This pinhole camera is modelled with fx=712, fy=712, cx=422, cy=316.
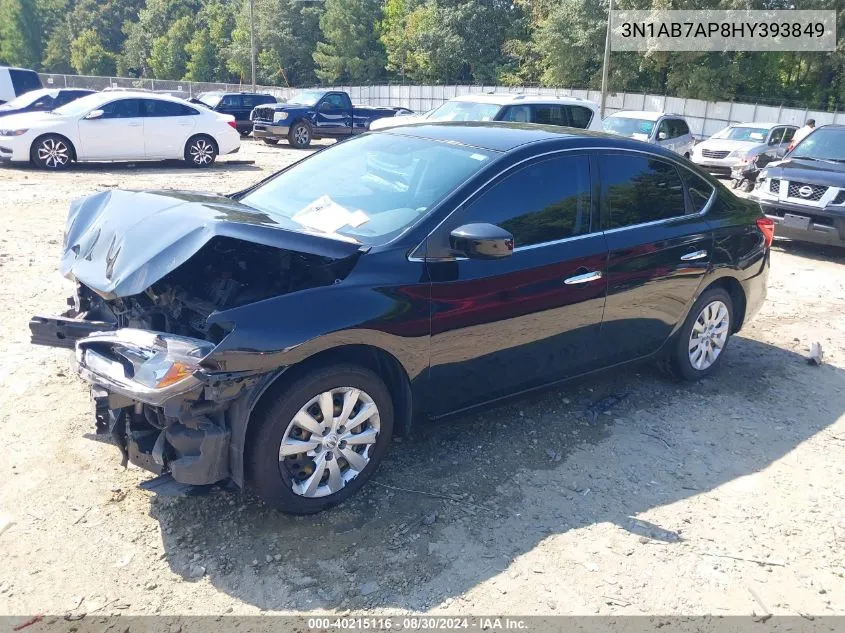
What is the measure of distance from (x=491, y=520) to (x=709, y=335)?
8.79ft

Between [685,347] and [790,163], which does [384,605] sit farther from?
[790,163]

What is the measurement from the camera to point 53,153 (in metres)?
13.9

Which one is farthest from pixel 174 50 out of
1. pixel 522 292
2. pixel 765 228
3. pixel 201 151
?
pixel 522 292

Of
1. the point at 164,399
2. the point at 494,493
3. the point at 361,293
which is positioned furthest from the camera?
the point at 494,493


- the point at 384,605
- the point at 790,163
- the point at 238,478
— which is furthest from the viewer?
the point at 790,163

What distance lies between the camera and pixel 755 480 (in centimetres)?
407

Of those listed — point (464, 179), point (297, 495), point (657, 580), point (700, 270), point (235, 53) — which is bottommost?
point (657, 580)

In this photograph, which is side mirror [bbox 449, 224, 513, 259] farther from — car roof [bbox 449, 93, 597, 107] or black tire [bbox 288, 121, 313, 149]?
black tire [bbox 288, 121, 313, 149]

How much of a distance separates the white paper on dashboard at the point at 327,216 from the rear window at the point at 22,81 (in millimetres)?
21020

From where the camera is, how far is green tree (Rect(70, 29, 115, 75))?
2857 inches

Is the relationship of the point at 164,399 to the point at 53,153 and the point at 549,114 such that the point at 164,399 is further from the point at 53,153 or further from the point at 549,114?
the point at 53,153

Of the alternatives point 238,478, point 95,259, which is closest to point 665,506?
point 238,478

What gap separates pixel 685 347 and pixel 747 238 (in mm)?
1001

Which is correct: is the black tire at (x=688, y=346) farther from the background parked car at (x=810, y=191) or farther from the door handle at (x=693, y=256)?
the background parked car at (x=810, y=191)
